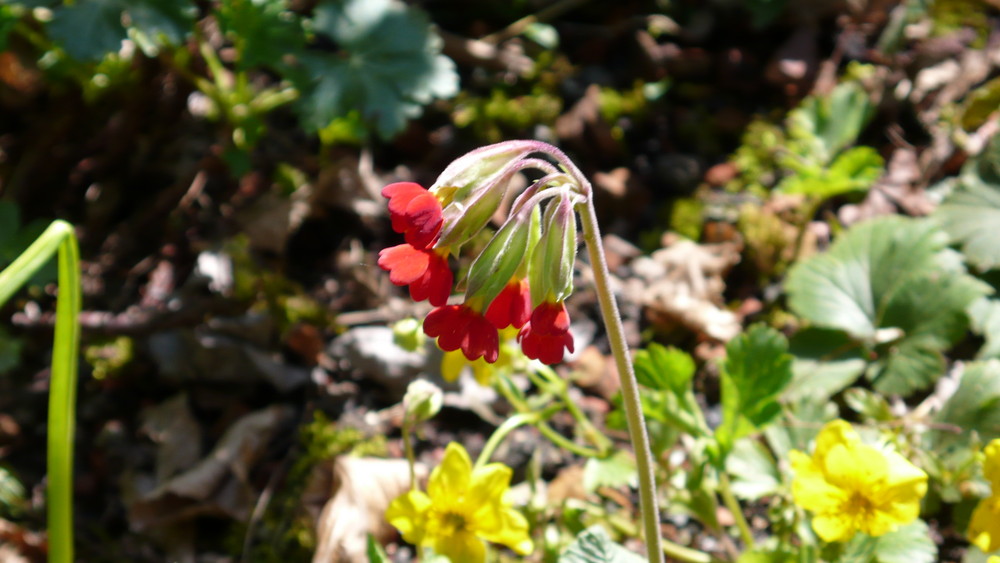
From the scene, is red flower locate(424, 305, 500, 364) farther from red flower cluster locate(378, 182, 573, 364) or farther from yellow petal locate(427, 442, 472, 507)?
yellow petal locate(427, 442, 472, 507)

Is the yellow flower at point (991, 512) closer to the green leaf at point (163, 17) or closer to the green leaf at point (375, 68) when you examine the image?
the green leaf at point (375, 68)

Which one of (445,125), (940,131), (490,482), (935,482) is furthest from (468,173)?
(940,131)

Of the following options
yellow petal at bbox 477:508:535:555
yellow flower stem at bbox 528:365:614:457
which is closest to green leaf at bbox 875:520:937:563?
A: yellow flower stem at bbox 528:365:614:457

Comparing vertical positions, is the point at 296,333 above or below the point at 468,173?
below

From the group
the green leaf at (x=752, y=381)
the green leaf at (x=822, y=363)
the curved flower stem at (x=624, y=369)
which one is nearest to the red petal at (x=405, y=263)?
the curved flower stem at (x=624, y=369)

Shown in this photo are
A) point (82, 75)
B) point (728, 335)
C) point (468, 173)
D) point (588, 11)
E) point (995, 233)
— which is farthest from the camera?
point (588, 11)

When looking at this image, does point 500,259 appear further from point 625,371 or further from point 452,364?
point 452,364

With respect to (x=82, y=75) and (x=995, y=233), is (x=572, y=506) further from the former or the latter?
(x=82, y=75)
